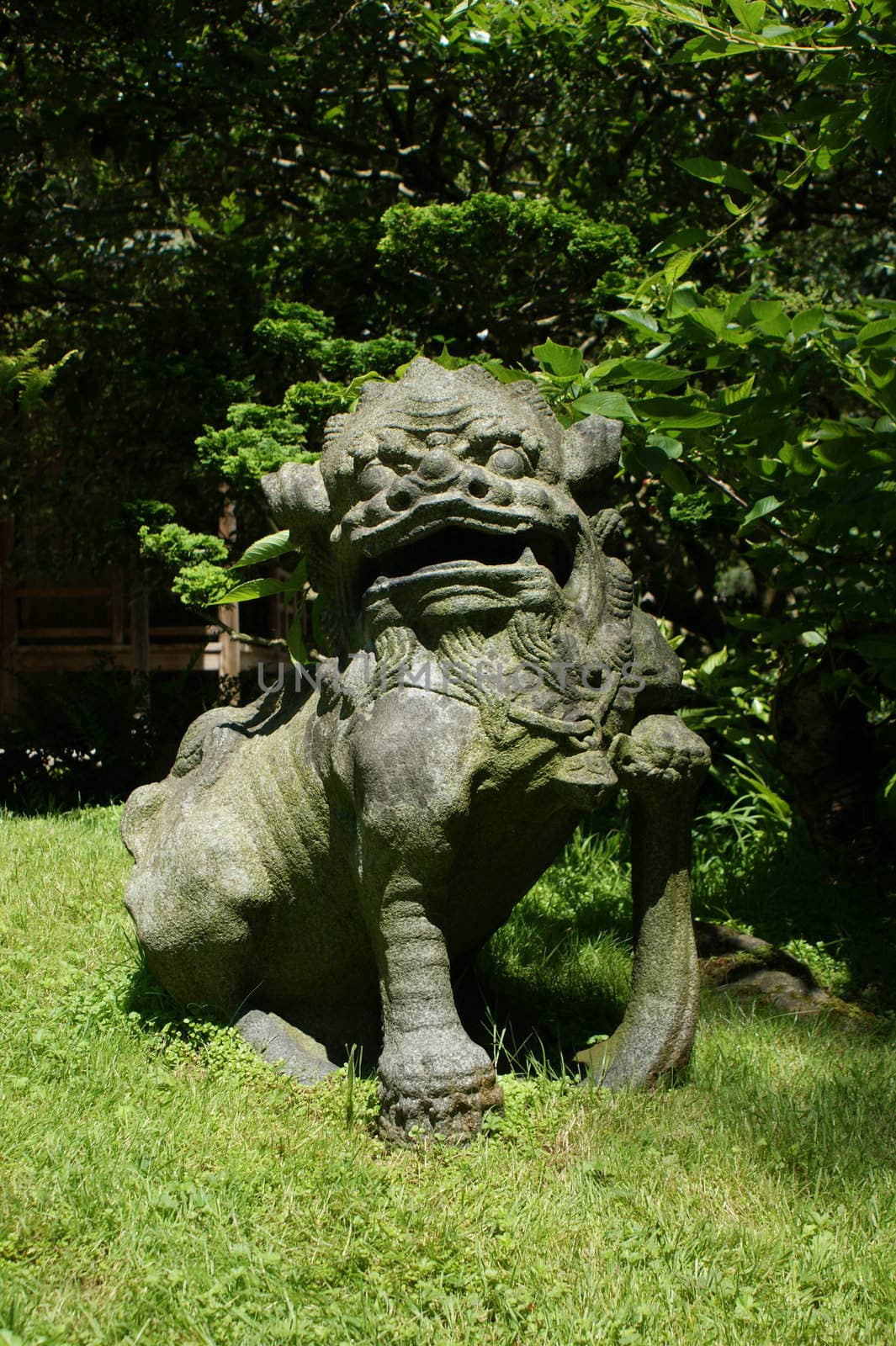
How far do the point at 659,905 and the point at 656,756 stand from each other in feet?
1.26

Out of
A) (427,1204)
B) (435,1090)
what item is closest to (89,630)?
(435,1090)

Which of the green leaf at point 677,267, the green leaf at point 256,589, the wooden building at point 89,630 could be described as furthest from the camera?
the wooden building at point 89,630

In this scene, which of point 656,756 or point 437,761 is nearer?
point 437,761

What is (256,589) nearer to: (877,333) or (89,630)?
(877,333)

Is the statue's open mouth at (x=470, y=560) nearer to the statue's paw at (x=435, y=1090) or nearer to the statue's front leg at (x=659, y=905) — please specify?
the statue's front leg at (x=659, y=905)

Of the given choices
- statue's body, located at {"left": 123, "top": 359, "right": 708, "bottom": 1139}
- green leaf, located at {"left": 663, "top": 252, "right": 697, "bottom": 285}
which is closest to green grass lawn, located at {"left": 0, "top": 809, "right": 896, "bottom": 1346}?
statue's body, located at {"left": 123, "top": 359, "right": 708, "bottom": 1139}

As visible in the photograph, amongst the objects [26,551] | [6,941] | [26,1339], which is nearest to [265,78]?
[26,551]

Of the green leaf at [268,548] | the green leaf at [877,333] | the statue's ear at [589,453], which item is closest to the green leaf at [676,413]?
the statue's ear at [589,453]

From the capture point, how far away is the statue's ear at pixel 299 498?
9.62 ft

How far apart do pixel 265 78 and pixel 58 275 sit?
1888mm

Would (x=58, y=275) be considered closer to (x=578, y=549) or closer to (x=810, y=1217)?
(x=578, y=549)

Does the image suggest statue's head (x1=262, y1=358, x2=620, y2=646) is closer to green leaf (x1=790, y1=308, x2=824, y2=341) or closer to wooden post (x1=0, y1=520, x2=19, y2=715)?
green leaf (x1=790, y1=308, x2=824, y2=341)

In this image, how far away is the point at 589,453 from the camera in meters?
2.90

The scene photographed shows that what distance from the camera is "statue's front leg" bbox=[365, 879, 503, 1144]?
8.38ft
